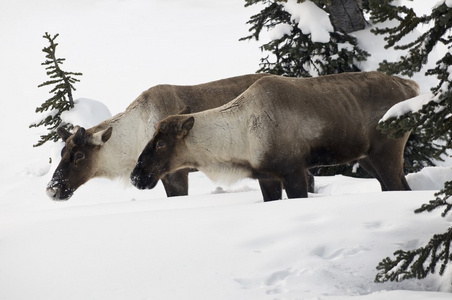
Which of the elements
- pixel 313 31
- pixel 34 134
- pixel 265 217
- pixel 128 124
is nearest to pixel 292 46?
pixel 313 31

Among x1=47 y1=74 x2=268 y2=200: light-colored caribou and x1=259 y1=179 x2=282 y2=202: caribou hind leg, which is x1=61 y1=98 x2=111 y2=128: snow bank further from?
x1=259 y1=179 x2=282 y2=202: caribou hind leg

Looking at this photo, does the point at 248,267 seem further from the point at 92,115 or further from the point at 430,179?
the point at 92,115

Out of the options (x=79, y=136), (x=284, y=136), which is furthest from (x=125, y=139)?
(x=284, y=136)

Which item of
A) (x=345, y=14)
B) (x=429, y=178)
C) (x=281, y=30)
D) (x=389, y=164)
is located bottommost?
(x=429, y=178)

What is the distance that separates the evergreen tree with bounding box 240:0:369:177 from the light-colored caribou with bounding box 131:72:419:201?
368cm

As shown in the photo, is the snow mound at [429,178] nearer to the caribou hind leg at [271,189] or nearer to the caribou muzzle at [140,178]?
the caribou hind leg at [271,189]

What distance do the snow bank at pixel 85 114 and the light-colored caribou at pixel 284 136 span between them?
22.1 feet

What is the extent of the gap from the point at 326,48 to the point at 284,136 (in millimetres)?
4976

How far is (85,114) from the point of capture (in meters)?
14.7

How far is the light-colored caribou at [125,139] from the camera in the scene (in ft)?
31.7

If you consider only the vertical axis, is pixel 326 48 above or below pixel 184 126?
above

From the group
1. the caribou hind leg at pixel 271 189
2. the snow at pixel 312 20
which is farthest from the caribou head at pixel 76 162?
the snow at pixel 312 20

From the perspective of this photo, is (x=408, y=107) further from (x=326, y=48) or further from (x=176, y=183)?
(x=326, y=48)

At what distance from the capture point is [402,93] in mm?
8367
